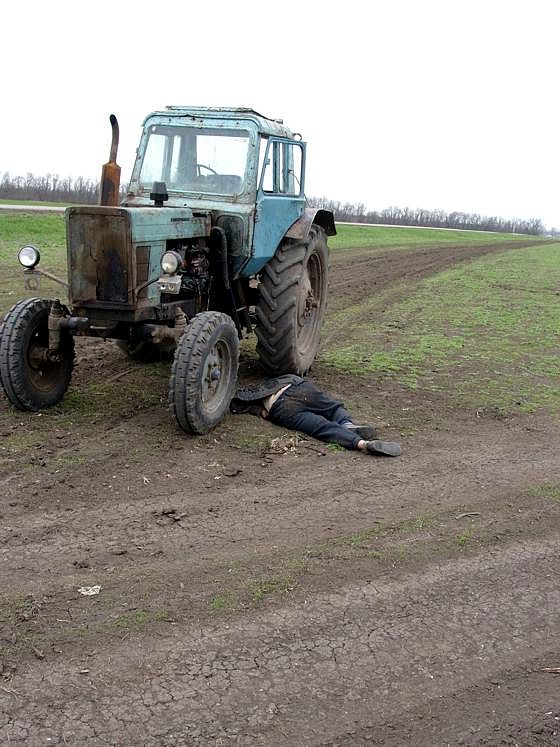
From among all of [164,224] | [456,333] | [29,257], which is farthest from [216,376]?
[456,333]

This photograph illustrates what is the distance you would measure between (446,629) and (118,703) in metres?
1.60

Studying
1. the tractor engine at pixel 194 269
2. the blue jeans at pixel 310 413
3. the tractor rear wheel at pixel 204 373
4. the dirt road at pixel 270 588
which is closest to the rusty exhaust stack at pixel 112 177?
the tractor engine at pixel 194 269

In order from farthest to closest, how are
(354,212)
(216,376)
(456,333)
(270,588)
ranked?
(354,212) → (456,333) → (216,376) → (270,588)

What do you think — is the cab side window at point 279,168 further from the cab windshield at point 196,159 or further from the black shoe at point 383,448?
the black shoe at point 383,448

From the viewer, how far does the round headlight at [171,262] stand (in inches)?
251

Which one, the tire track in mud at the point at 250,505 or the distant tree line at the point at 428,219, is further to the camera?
the distant tree line at the point at 428,219

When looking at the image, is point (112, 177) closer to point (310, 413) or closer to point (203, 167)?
point (203, 167)

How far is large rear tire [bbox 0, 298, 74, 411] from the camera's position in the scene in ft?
21.9

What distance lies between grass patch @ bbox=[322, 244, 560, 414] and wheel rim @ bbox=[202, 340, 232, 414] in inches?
95.5

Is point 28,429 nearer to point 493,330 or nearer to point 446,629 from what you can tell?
point 446,629

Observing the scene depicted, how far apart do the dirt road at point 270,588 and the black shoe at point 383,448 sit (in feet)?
0.26

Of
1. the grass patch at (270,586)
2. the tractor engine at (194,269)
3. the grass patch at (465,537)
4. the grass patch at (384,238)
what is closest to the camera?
the grass patch at (270,586)

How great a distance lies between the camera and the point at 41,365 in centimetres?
699

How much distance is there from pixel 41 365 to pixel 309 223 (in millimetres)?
3144
